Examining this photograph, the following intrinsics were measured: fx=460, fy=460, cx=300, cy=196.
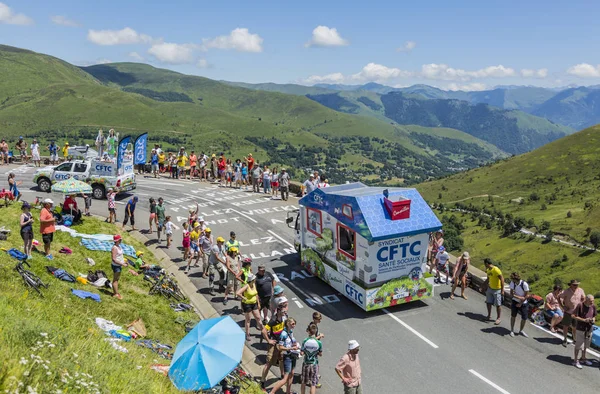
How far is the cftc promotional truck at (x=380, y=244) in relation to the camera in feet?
46.9

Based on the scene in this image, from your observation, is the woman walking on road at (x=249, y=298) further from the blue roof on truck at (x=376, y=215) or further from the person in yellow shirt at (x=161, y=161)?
the person in yellow shirt at (x=161, y=161)

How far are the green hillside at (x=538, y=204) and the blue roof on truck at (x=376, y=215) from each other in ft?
182

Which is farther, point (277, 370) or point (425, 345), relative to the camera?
point (425, 345)

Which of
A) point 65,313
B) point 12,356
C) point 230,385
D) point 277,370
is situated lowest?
point 277,370

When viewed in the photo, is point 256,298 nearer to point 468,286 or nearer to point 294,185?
point 468,286

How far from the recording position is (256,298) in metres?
13.0

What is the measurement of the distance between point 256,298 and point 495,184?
140445 millimetres

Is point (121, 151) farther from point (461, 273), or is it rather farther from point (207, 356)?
point (207, 356)

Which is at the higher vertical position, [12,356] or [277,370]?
[12,356]

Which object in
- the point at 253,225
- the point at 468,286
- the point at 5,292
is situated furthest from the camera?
the point at 253,225

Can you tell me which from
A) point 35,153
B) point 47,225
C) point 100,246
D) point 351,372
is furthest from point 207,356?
point 35,153

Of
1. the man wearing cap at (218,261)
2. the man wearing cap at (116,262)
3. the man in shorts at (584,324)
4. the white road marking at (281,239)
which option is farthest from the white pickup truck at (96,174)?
the man in shorts at (584,324)

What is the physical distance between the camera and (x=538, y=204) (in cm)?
10944

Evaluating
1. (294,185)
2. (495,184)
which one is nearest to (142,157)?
(294,185)
